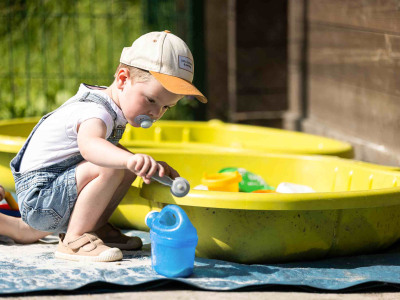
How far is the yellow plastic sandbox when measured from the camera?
3.11 meters

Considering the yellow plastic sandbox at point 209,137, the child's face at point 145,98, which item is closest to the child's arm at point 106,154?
the child's face at point 145,98

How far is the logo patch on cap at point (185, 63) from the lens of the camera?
1.95m

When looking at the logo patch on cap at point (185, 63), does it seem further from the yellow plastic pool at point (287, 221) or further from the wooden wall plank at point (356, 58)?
the wooden wall plank at point (356, 58)

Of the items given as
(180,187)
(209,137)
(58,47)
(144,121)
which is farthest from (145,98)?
(58,47)

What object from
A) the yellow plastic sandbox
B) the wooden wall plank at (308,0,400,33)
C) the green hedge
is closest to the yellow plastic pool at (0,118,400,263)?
the yellow plastic sandbox

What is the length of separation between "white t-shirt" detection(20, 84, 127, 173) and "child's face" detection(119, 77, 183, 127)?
0.04m

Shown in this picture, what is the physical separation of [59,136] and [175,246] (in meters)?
0.50

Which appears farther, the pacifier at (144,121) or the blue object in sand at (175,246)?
the pacifier at (144,121)

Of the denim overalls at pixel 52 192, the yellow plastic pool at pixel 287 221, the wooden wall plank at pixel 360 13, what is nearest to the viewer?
the yellow plastic pool at pixel 287 221

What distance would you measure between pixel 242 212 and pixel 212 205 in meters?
0.10

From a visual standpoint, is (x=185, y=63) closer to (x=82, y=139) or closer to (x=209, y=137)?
(x=82, y=139)

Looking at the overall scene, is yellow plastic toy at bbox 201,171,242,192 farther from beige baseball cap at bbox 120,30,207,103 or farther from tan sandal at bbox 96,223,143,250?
beige baseball cap at bbox 120,30,207,103

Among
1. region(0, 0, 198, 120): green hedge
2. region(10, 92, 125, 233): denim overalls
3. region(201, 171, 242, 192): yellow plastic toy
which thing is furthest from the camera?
region(0, 0, 198, 120): green hedge

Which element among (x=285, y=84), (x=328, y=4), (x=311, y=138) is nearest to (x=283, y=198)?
(x=311, y=138)
